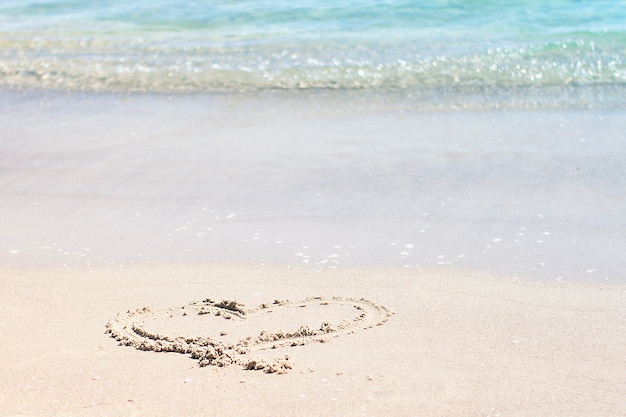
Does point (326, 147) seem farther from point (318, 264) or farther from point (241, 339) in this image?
point (241, 339)

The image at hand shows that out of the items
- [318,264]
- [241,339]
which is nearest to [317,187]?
[318,264]

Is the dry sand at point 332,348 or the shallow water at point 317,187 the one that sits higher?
the shallow water at point 317,187

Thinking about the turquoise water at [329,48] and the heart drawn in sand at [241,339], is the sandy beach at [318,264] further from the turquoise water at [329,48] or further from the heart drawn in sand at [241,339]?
the turquoise water at [329,48]

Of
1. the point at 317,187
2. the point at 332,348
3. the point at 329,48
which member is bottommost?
the point at 332,348

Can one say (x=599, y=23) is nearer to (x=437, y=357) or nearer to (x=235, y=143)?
(x=235, y=143)

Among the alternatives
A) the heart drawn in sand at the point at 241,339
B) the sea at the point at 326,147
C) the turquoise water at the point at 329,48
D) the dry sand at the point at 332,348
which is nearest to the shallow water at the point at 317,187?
the sea at the point at 326,147

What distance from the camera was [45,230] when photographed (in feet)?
17.4

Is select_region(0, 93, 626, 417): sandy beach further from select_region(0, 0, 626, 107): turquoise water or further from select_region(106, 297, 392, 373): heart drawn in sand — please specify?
select_region(0, 0, 626, 107): turquoise water

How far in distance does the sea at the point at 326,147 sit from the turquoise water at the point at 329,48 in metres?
0.05

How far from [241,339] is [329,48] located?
805cm

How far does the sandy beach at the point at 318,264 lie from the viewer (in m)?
3.40

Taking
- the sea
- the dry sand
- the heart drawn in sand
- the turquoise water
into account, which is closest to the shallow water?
the sea

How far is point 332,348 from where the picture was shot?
12.4 feet

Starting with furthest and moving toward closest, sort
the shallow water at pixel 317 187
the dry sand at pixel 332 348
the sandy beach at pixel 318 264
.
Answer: the shallow water at pixel 317 187, the sandy beach at pixel 318 264, the dry sand at pixel 332 348
